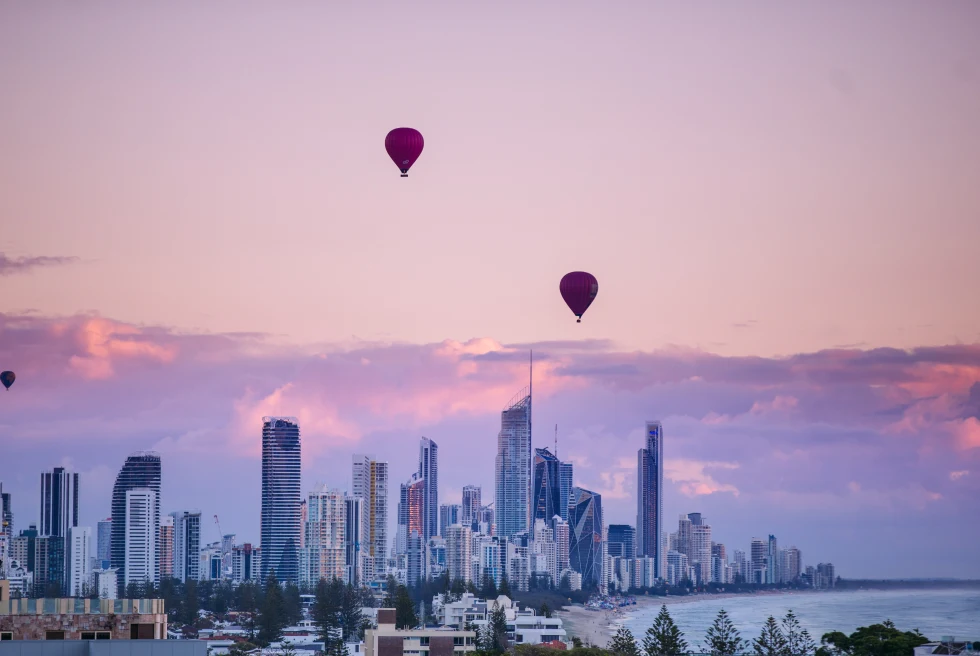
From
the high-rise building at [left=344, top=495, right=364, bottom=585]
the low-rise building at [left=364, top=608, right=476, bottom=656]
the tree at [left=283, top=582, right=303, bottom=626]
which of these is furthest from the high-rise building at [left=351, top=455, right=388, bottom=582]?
the low-rise building at [left=364, top=608, right=476, bottom=656]

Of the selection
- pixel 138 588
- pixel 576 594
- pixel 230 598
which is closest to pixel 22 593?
pixel 138 588

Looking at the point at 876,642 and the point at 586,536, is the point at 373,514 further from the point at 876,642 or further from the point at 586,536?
the point at 876,642

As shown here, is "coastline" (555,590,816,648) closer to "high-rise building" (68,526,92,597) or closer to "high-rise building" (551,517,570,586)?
"high-rise building" (551,517,570,586)

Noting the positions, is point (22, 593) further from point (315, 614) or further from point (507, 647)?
point (507, 647)

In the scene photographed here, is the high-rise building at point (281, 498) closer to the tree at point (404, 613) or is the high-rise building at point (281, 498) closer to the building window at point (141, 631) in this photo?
the tree at point (404, 613)

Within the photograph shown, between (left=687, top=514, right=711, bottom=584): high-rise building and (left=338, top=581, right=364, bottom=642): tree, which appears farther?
(left=687, top=514, right=711, bottom=584): high-rise building
